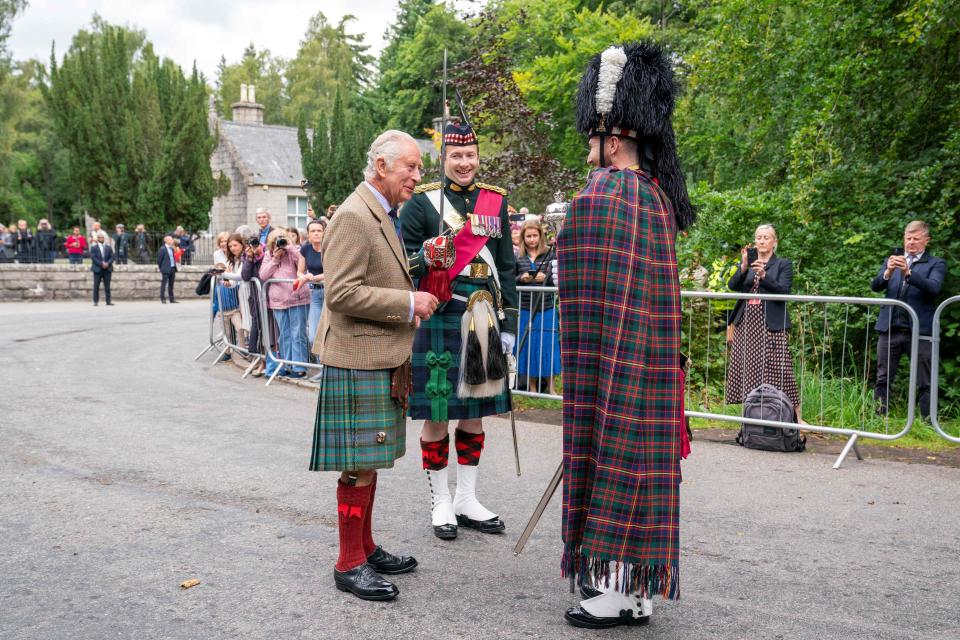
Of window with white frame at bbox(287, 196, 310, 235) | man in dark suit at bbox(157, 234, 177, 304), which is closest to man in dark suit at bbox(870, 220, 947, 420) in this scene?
man in dark suit at bbox(157, 234, 177, 304)

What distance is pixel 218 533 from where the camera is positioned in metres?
4.70

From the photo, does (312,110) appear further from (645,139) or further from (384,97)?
(645,139)

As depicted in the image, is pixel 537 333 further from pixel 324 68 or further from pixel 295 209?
pixel 324 68

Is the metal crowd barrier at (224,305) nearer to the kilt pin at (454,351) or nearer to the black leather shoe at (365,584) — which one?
the kilt pin at (454,351)

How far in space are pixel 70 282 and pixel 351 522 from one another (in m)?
24.0

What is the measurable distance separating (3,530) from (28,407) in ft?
13.7

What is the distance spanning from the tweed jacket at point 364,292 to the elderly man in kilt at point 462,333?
659mm

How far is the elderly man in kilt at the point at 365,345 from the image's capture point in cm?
373

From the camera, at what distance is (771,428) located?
7082 millimetres

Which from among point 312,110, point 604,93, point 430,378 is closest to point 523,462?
point 430,378

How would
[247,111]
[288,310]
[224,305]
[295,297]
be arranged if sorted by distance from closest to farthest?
[295,297], [288,310], [224,305], [247,111]

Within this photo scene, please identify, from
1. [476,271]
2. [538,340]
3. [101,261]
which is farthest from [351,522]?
[101,261]

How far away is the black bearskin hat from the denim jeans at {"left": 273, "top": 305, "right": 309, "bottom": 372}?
297 inches

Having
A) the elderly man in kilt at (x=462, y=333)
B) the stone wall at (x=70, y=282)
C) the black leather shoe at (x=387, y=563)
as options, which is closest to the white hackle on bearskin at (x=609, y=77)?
the elderly man in kilt at (x=462, y=333)
